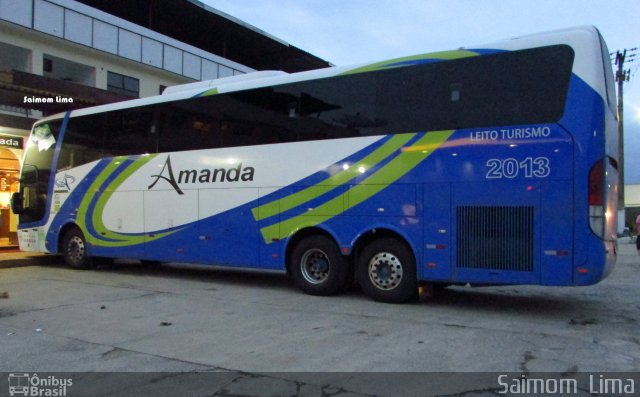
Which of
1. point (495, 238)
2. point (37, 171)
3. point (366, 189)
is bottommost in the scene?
point (495, 238)

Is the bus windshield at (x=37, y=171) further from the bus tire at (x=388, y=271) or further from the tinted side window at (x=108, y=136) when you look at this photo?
the bus tire at (x=388, y=271)

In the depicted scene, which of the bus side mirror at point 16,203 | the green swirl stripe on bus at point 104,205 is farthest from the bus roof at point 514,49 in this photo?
the bus side mirror at point 16,203

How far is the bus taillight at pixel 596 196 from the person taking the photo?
671cm

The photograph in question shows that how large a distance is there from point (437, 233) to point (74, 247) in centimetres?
958

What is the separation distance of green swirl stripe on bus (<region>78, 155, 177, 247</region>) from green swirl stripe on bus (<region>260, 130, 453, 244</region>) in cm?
396

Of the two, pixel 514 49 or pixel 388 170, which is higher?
pixel 514 49

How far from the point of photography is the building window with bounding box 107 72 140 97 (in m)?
25.3

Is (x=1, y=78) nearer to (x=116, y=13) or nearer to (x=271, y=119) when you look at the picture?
(x=271, y=119)

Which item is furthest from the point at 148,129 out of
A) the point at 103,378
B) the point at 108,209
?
the point at 103,378

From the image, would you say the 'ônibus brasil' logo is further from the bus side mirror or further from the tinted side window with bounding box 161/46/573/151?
the bus side mirror

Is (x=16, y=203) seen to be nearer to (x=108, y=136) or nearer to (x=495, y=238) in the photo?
(x=108, y=136)

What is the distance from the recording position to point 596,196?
675cm

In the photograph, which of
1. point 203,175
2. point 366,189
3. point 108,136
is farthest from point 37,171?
point 366,189

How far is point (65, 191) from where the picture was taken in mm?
13008
